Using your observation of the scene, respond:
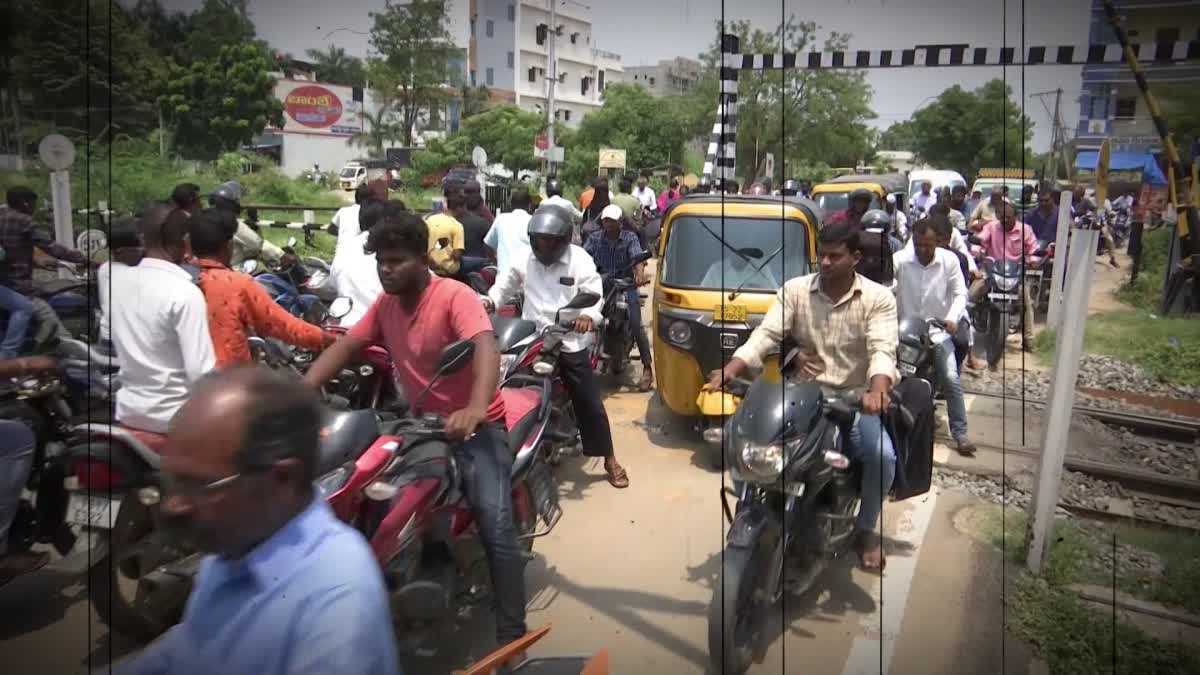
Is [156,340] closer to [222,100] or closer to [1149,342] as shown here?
[222,100]

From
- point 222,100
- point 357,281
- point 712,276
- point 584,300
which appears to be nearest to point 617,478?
point 584,300

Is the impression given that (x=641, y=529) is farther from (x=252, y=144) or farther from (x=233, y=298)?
(x=252, y=144)

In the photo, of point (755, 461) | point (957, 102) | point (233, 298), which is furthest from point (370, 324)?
point (957, 102)

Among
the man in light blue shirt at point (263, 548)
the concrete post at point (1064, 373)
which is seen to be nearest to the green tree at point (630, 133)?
the concrete post at point (1064, 373)

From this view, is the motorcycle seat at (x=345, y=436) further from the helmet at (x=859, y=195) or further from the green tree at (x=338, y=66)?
the helmet at (x=859, y=195)

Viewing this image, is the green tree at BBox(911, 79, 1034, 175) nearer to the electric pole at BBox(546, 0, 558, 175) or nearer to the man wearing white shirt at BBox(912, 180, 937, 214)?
the electric pole at BBox(546, 0, 558, 175)

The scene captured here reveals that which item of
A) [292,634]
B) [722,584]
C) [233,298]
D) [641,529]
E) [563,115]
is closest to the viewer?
[292,634]

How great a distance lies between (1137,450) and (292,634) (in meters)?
5.77

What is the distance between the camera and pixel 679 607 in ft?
11.1

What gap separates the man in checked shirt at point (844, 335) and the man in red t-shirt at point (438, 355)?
1019 mm

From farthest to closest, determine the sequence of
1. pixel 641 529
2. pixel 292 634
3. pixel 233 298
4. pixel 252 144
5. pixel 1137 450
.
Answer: pixel 252 144 → pixel 1137 450 → pixel 641 529 → pixel 233 298 → pixel 292 634

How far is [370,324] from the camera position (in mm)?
2816

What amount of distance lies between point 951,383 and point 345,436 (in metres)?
4.12

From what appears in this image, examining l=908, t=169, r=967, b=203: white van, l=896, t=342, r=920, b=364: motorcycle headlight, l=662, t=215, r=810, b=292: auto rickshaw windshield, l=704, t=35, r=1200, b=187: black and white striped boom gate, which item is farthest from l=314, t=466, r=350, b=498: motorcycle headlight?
l=908, t=169, r=967, b=203: white van
